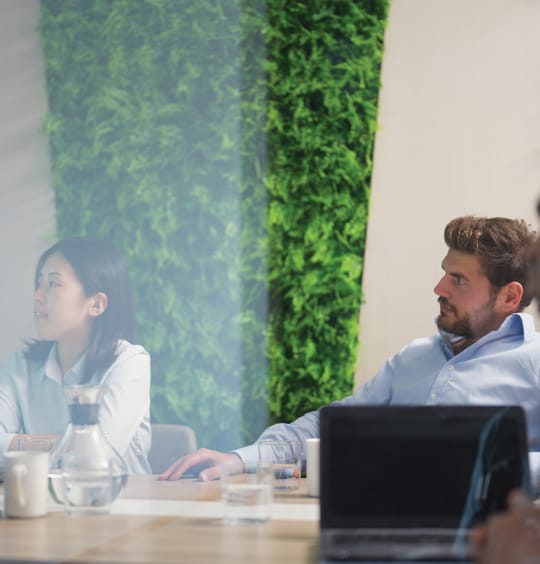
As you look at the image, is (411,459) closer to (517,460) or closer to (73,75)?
(517,460)

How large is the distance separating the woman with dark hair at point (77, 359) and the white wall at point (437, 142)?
110cm

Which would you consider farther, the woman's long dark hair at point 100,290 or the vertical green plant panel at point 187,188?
the vertical green plant panel at point 187,188

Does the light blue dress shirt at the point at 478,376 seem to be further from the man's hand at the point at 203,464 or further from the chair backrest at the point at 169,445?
the man's hand at the point at 203,464

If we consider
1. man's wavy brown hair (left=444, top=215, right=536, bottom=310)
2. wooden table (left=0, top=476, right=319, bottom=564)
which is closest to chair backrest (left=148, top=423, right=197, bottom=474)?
wooden table (left=0, top=476, right=319, bottom=564)

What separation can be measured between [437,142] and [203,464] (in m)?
2.24

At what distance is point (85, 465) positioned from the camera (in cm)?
152

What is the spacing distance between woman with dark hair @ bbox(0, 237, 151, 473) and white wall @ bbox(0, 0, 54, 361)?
8cm

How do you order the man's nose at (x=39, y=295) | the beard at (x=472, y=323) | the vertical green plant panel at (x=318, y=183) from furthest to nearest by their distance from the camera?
the vertical green plant panel at (x=318, y=183) → the man's nose at (x=39, y=295) → the beard at (x=472, y=323)

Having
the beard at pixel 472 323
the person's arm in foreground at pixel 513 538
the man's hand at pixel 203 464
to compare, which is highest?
the beard at pixel 472 323

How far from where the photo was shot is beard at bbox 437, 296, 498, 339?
8.96 ft

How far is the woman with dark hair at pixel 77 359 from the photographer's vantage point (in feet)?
9.65

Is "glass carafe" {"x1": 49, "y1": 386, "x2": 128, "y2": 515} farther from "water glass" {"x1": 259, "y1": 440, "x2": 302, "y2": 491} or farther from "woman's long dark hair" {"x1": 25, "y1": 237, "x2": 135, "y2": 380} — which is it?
"woman's long dark hair" {"x1": 25, "y1": 237, "x2": 135, "y2": 380}

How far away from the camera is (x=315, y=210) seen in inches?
155

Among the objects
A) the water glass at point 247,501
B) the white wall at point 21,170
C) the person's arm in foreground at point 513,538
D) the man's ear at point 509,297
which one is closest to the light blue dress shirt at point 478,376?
the man's ear at point 509,297
